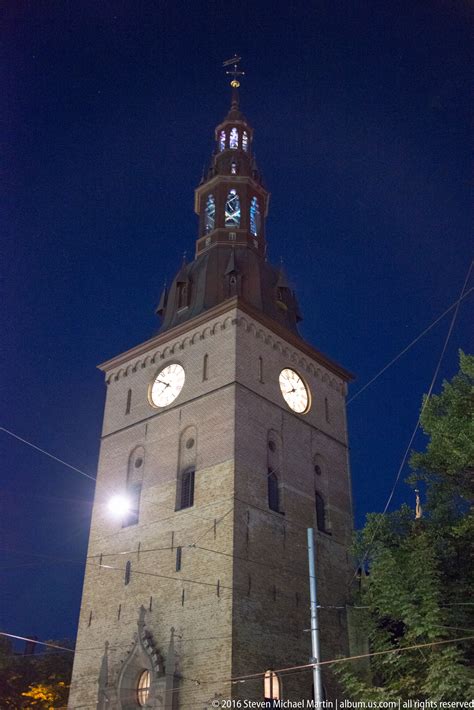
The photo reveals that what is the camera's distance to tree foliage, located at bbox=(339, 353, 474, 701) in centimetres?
2256

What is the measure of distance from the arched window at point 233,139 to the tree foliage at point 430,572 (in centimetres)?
2627

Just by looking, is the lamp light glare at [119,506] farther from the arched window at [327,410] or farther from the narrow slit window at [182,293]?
the arched window at [327,410]

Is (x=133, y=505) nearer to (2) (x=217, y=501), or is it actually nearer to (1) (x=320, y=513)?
(2) (x=217, y=501)

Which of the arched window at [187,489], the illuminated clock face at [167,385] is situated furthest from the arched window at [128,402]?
the arched window at [187,489]

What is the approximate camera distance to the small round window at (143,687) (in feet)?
92.5

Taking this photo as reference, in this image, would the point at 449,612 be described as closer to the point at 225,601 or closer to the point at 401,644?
the point at 401,644

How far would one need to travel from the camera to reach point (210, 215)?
43000 mm

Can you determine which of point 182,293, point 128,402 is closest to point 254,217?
point 182,293

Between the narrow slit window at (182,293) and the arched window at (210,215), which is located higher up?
the arched window at (210,215)

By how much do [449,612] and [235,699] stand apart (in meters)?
7.91

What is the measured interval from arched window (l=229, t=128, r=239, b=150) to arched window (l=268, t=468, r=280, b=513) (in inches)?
914

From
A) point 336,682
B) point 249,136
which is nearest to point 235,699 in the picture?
point 336,682

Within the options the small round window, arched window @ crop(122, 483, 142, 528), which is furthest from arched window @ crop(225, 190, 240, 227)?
the small round window

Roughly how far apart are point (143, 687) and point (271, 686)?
16.3ft
